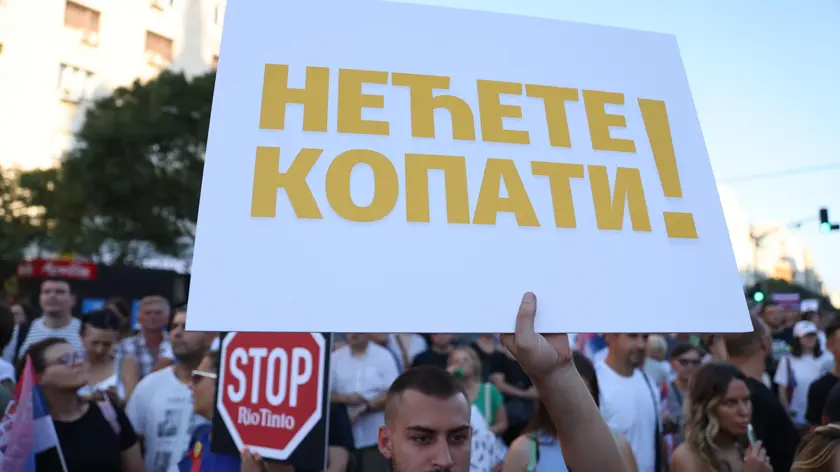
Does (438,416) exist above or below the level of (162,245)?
below

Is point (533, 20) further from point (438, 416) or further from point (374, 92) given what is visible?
point (438, 416)

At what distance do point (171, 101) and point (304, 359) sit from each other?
22.5 m

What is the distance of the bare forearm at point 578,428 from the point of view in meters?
1.65

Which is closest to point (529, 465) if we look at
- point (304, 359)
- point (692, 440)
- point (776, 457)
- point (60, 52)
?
point (692, 440)

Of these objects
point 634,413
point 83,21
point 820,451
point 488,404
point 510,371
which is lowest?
point 820,451

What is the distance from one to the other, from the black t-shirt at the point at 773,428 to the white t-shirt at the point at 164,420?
11.1 ft

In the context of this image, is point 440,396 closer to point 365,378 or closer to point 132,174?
point 365,378

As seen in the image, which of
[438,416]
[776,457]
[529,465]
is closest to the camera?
[438,416]

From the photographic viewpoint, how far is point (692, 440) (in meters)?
3.40

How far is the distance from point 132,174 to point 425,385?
72.7ft

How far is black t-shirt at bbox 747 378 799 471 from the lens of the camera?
12.7 ft

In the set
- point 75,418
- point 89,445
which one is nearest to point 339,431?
point 89,445

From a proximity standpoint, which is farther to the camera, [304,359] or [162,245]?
[162,245]

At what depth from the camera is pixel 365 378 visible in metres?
5.84
